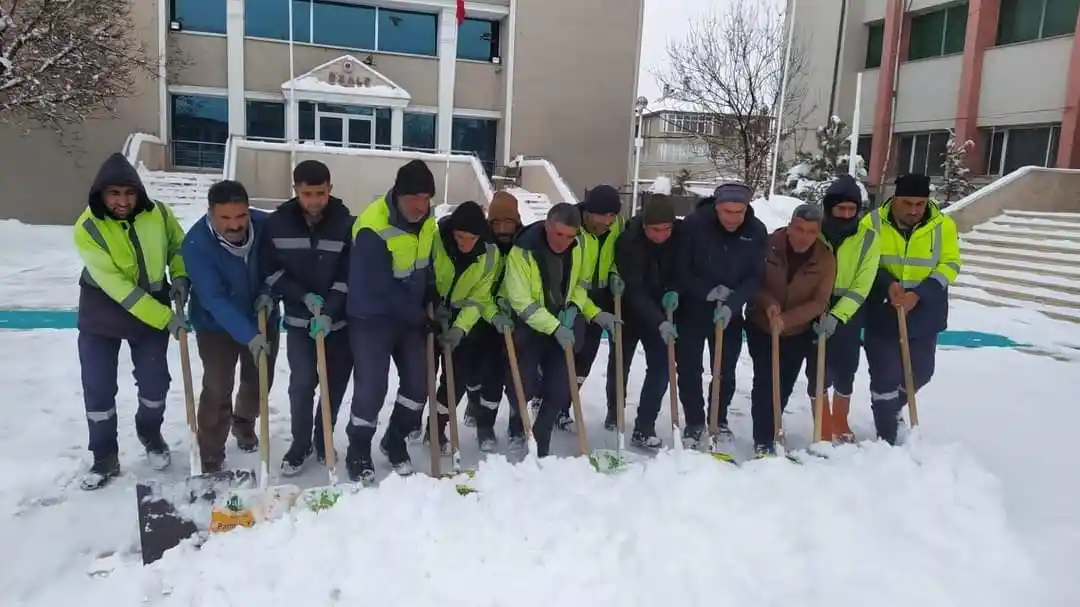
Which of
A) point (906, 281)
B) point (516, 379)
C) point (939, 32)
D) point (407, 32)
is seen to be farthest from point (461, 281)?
point (939, 32)

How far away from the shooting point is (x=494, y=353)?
13.8ft

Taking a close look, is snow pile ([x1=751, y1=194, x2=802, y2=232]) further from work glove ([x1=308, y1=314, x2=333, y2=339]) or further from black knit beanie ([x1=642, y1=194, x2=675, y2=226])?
work glove ([x1=308, y1=314, x2=333, y2=339])

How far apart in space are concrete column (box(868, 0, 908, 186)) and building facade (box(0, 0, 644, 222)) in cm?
666

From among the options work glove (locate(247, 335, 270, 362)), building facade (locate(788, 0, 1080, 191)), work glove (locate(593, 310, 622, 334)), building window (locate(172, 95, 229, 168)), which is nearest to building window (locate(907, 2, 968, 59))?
building facade (locate(788, 0, 1080, 191))

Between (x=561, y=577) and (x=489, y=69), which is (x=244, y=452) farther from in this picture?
(x=489, y=69)

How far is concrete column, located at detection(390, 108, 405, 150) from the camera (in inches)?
775

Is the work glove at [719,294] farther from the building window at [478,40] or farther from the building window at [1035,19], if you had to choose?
the building window at [478,40]

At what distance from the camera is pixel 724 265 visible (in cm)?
407

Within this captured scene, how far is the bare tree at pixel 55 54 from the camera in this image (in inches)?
452

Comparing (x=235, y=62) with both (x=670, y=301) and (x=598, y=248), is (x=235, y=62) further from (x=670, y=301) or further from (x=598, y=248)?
(x=670, y=301)

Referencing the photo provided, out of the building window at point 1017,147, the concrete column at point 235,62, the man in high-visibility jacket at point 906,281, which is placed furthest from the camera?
the concrete column at point 235,62

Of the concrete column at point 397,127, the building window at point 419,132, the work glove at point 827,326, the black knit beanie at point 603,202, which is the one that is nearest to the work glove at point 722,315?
the work glove at point 827,326

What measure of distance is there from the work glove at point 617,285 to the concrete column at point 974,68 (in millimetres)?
16137

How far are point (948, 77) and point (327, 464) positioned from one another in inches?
759
